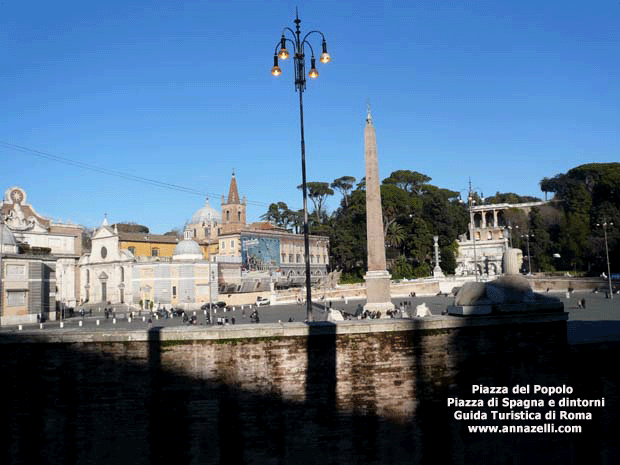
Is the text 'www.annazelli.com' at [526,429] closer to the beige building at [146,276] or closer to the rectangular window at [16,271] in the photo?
the rectangular window at [16,271]

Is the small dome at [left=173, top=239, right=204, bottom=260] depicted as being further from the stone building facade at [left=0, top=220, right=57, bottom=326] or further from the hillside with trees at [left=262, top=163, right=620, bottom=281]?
the hillside with trees at [left=262, top=163, right=620, bottom=281]

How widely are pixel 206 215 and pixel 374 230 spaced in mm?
59523

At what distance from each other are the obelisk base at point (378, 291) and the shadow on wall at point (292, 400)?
592 inches

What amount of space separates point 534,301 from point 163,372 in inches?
311

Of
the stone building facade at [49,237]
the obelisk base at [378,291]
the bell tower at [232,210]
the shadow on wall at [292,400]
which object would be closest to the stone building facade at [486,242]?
the bell tower at [232,210]

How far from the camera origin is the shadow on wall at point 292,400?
33.9ft


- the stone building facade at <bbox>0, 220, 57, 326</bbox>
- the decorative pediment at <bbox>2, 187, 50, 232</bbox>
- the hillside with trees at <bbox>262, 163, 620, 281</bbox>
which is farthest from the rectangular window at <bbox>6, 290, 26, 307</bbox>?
the hillside with trees at <bbox>262, 163, 620, 281</bbox>

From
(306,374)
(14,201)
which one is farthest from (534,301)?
(14,201)

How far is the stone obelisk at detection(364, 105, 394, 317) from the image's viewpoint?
24.8 meters

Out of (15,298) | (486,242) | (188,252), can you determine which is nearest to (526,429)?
(15,298)

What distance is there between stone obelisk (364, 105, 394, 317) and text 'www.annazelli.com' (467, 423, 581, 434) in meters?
14.0

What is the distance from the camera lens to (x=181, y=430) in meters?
10.4

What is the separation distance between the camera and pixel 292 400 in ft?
34.8

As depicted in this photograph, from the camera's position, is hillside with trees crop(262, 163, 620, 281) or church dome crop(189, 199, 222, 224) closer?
hillside with trees crop(262, 163, 620, 281)
